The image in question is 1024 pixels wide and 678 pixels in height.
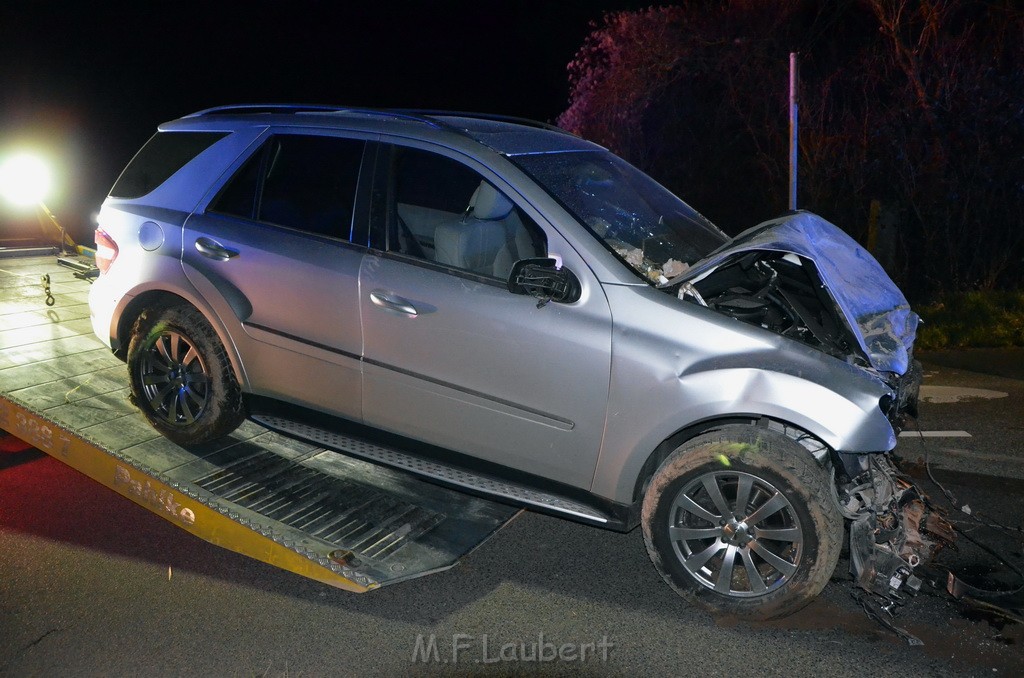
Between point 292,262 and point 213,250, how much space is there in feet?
1.70

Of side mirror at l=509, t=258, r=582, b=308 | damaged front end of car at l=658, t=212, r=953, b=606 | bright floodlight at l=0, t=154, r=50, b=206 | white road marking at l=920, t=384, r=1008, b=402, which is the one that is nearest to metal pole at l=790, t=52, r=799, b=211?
white road marking at l=920, t=384, r=1008, b=402

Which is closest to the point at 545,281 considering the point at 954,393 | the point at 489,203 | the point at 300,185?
the point at 489,203

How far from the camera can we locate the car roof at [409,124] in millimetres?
4402

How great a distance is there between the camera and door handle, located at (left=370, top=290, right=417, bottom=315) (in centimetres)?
421

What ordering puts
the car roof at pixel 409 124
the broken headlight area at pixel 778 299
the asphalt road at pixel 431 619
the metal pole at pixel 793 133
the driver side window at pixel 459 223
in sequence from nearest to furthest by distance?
the asphalt road at pixel 431 619 < the broken headlight area at pixel 778 299 < the driver side window at pixel 459 223 < the car roof at pixel 409 124 < the metal pole at pixel 793 133

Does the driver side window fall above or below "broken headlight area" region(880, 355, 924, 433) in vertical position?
above

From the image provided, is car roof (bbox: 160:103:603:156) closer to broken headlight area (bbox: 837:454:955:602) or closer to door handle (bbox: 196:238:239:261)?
door handle (bbox: 196:238:239:261)

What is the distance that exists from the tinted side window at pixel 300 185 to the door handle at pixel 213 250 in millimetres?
185

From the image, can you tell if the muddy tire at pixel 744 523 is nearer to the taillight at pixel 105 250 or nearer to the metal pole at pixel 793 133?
the taillight at pixel 105 250

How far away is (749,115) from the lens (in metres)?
14.7

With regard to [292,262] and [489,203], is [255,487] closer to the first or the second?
[292,262]

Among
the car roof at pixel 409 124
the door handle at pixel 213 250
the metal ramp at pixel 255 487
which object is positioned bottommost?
the metal ramp at pixel 255 487

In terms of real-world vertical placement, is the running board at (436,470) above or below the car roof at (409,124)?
below

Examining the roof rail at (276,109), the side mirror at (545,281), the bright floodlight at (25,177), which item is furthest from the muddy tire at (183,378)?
the bright floodlight at (25,177)
